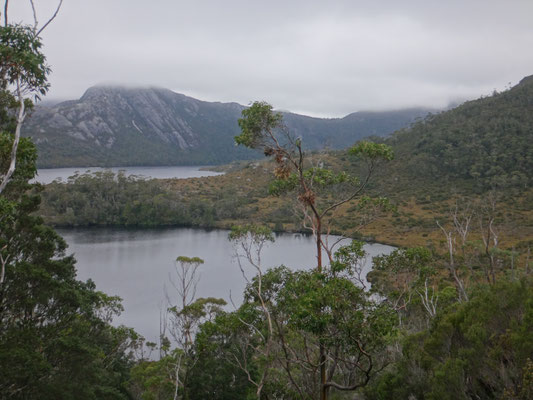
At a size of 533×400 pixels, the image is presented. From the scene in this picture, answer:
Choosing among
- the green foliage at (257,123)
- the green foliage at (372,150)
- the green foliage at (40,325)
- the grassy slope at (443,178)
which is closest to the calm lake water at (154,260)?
the grassy slope at (443,178)

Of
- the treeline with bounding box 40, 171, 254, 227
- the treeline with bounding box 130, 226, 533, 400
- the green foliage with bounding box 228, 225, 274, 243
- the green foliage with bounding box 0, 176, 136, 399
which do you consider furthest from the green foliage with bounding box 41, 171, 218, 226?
the treeline with bounding box 130, 226, 533, 400

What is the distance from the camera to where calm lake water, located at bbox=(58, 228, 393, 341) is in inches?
1366

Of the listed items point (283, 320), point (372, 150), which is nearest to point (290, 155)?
point (372, 150)

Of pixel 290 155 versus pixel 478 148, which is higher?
pixel 478 148

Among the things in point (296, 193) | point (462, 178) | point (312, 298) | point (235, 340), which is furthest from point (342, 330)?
point (462, 178)

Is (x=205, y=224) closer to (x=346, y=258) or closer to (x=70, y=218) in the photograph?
(x=70, y=218)

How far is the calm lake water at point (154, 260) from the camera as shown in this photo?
114 ft

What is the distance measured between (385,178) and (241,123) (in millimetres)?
72518

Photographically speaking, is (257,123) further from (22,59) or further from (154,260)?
(154,260)

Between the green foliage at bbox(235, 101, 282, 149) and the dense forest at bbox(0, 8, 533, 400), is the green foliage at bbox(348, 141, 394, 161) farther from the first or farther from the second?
the green foliage at bbox(235, 101, 282, 149)

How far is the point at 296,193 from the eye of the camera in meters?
11.5

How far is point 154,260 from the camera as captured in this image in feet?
161

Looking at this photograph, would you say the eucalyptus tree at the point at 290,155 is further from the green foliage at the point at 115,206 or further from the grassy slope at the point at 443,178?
the green foliage at the point at 115,206

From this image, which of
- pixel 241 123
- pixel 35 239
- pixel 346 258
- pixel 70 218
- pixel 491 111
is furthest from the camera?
pixel 491 111
